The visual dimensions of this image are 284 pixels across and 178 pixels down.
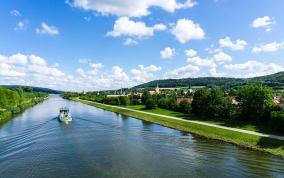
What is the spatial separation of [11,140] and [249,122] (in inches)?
1715

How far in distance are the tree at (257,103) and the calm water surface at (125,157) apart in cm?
1599

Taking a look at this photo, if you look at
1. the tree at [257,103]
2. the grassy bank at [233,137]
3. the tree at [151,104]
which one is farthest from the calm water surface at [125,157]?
the tree at [151,104]

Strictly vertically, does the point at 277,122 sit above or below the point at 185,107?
below

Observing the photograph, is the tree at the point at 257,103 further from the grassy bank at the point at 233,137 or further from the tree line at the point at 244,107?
the grassy bank at the point at 233,137

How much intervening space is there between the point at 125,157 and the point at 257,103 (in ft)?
112

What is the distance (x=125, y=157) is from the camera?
34750 millimetres

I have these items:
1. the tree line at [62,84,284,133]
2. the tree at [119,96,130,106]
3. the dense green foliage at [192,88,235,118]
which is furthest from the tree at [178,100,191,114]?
the tree at [119,96,130,106]

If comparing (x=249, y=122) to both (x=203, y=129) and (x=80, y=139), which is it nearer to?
(x=203, y=129)

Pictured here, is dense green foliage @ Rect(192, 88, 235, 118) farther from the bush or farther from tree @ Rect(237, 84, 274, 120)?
the bush

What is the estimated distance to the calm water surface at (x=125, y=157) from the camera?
29.3m

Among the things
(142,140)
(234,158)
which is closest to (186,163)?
(234,158)

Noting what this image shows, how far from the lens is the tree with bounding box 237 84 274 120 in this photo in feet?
182

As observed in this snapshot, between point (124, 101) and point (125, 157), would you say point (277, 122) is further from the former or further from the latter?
point (124, 101)

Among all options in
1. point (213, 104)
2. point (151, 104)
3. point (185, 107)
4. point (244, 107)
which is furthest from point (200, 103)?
point (151, 104)
